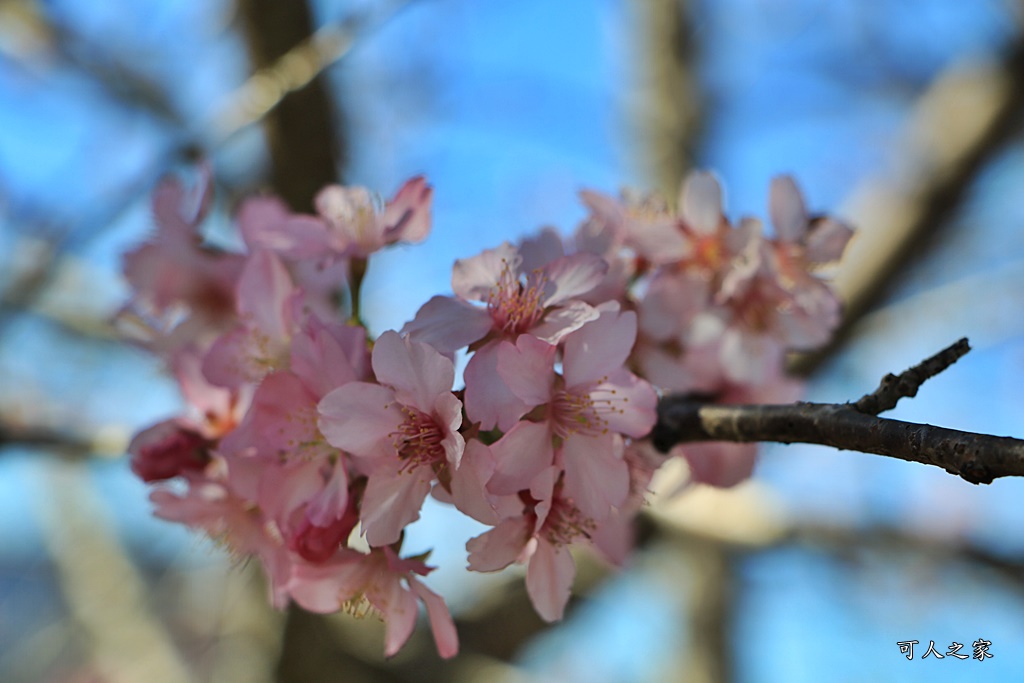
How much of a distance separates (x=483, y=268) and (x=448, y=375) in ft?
0.48

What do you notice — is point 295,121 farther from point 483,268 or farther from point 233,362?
point 483,268

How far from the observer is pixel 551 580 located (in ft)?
2.65

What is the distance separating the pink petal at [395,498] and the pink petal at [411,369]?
0.07 meters

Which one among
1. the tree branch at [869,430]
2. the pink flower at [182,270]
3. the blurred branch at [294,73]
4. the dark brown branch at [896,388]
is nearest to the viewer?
the tree branch at [869,430]

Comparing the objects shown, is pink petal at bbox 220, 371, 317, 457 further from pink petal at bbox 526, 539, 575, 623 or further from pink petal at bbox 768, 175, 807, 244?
pink petal at bbox 768, 175, 807, 244

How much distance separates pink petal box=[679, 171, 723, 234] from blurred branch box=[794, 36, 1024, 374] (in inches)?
41.1

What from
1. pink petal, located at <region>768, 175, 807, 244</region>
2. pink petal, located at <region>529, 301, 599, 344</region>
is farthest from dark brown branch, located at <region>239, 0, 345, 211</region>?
pink petal, located at <region>529, 301, 599, 344</region>

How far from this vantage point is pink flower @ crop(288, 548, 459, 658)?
81 cm

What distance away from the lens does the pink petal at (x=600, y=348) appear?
729 millimetres

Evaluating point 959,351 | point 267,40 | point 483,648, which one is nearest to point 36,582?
point 483,648

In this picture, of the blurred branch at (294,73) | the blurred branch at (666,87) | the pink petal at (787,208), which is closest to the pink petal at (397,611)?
the pink petal at (787,208)

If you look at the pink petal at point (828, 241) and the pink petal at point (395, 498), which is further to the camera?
the pink petal at point (828, 241)

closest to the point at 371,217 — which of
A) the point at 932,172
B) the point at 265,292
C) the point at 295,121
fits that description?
the point at 265,292

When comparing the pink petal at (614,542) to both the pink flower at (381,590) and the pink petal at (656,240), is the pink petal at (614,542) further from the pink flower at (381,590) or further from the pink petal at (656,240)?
the pink petal at (656,240)
